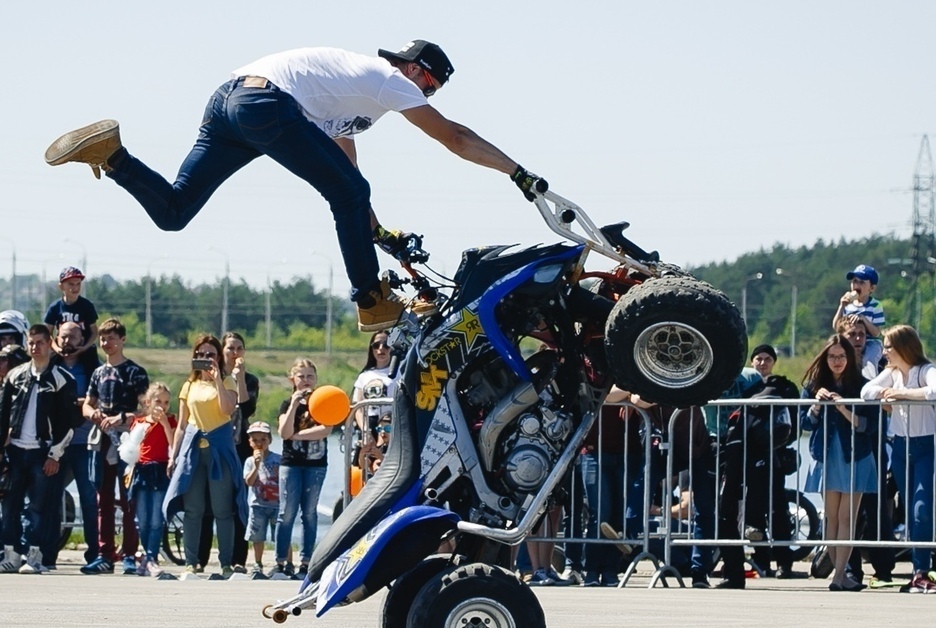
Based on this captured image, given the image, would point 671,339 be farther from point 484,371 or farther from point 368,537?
point 368,537

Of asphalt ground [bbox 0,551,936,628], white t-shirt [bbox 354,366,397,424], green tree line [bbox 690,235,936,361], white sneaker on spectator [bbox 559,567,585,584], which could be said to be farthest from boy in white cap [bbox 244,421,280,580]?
green tree line [bbox 690,235,936,361]

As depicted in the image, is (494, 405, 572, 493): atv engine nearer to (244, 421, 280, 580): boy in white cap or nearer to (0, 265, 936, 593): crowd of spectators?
(0, 265, 936, 593): crowd of spectators

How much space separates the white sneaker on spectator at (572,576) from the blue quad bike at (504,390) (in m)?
5.59

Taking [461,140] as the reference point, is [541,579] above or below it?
below

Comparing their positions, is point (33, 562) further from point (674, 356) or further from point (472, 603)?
point (674, 356)

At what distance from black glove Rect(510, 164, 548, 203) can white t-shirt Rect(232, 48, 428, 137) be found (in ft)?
1.57

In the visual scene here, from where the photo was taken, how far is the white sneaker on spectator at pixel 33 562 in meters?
13.1

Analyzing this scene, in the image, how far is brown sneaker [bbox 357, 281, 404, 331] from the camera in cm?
699

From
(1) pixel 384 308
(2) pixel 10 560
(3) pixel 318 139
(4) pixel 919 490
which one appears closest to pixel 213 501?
(2) pixel 10 560

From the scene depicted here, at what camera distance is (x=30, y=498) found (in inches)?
533

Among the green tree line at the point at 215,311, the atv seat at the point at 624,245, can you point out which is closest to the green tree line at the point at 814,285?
the green tree line at the point at 215,311

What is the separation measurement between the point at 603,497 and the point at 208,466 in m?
3.23

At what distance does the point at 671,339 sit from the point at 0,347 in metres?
9.89

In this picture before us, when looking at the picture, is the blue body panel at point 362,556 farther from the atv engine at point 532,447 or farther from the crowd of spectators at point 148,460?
the crowd of spectators at point 148,460
